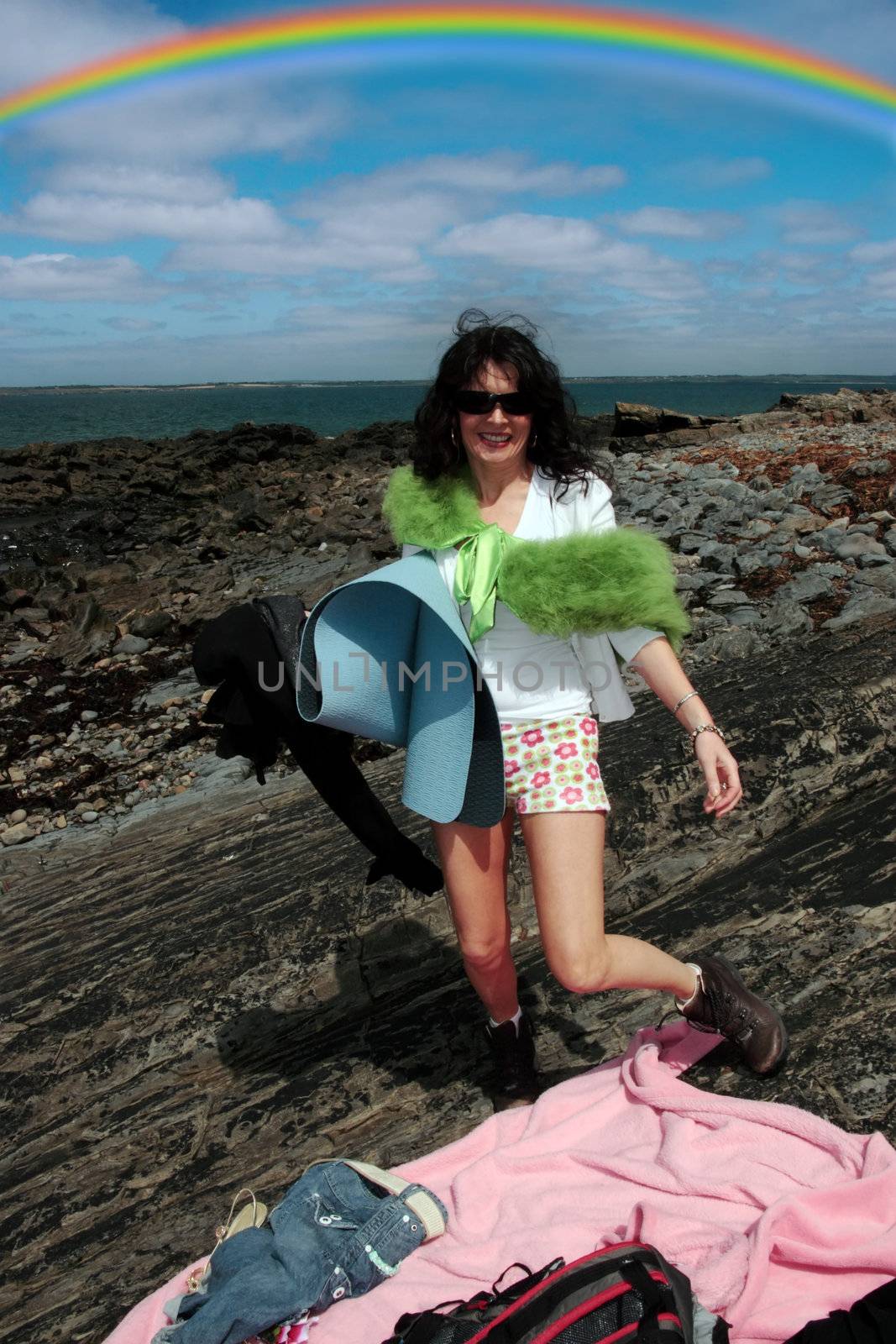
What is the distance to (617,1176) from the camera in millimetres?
2549

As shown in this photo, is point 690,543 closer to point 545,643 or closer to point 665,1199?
point 545,643

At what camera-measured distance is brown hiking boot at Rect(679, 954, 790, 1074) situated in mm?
2770

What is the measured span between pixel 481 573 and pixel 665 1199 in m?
1.78

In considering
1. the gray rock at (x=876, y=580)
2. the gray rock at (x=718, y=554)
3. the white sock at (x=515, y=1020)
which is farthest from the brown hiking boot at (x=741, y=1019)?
the gray rock at (x=718, y=554)

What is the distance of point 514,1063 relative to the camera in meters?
3.02

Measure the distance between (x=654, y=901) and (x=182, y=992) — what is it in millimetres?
2011

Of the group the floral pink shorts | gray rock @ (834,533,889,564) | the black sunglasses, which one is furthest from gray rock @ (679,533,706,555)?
the floral pink shorts

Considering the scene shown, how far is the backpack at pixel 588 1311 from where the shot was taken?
6.01ft

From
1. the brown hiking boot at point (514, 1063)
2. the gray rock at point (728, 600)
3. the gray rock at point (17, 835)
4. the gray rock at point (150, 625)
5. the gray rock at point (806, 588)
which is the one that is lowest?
the gray rock at point (17, 835)

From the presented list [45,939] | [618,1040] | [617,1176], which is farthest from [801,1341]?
[45,939]

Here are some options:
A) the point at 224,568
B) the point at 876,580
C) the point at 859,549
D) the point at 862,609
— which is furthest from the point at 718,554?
the point at 224,568

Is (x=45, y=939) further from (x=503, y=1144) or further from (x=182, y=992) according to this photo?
(x=503, y=1144)

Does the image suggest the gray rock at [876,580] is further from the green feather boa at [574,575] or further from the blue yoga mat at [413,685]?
the blue yoga mat at [413,685]

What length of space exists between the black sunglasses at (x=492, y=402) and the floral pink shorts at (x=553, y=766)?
913 millimetres
